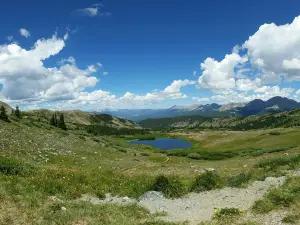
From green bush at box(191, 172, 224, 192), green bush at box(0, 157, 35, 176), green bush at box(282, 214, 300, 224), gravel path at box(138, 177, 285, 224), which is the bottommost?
gravel path at box(138, 177, 285, 224)

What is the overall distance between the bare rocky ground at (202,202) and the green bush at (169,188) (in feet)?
1.52

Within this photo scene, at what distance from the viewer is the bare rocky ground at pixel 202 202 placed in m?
16.2

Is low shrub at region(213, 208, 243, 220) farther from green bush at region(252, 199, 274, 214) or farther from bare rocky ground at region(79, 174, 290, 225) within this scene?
green bush at region(252, 199, 274, 214)

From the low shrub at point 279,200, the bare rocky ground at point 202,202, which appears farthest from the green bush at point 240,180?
the low shrub at point 279,200

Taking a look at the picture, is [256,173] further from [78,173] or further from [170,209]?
[78,173]

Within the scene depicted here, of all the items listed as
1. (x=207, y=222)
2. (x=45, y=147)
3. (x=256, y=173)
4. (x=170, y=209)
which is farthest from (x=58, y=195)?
(x=45, y=147)

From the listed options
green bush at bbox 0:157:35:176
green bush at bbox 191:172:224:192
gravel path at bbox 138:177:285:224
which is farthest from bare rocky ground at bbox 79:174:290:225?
green bush at bbox 0:157:35:176

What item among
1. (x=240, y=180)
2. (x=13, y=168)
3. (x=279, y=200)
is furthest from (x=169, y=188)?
(x=13, y=168)

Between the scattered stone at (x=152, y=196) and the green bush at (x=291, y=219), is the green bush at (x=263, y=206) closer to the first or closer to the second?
the green bush at (x=291, y=219)

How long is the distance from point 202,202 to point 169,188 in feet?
9.29

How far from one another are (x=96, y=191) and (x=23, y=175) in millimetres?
6070

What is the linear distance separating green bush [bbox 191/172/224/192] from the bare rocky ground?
21.3 inches

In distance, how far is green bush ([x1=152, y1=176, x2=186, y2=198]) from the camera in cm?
2095

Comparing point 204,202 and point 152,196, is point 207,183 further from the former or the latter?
point 152,196
